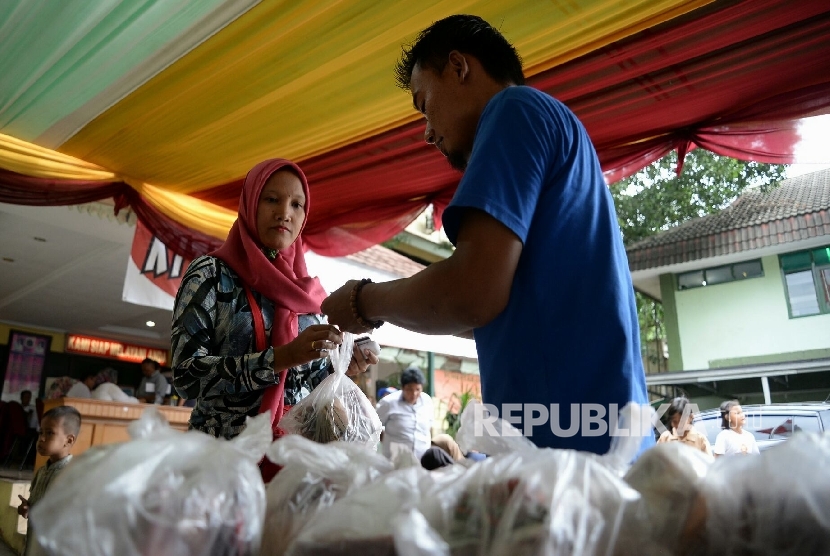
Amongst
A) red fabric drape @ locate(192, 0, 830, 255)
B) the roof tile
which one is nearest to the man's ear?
red fabric drape @ locate(192, 0, 830, 255)

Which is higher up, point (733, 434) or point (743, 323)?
point (743, 323)

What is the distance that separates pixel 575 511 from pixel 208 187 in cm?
414

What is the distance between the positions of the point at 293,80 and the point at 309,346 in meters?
1.96

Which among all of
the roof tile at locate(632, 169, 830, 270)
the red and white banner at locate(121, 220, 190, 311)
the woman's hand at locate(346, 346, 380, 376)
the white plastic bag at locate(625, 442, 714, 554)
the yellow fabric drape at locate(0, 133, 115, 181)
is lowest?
the white plastic bag at locate(625, 442, 714, 554)

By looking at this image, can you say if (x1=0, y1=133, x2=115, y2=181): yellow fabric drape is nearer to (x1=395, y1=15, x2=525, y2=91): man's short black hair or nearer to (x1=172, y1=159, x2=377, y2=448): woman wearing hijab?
(x1=172, y1=159, x2=377, y2=448): woman wearing hijab

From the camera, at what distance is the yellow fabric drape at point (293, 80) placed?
250 cm

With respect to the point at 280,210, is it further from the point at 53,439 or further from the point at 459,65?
the point at 53,439

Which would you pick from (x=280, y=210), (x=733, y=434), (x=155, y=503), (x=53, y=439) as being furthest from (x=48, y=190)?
(x=733, y=434)

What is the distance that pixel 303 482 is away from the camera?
73cm

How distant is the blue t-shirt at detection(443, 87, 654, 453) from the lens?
900 millimetres

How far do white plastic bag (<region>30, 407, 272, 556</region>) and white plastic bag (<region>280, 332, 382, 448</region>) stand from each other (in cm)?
88

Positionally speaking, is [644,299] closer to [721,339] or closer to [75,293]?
[721,339]

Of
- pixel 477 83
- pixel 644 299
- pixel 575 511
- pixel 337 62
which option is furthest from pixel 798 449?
pixel 644 299

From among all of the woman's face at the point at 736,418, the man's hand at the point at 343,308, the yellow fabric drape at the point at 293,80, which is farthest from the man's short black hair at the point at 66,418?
the woman's face at the point at 736,418
